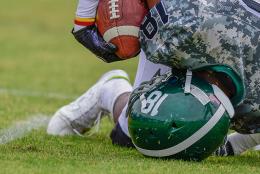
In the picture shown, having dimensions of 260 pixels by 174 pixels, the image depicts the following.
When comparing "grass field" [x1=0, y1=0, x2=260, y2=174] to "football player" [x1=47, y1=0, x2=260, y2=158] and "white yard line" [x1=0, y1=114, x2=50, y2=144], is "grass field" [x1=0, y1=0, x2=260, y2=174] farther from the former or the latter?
"football player" [x1=47, y1=0, x2=260, y2=158]

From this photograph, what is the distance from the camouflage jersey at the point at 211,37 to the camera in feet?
11.3

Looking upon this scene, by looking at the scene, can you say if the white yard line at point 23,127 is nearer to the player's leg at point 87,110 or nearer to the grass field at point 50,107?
the grass field at point 50,107

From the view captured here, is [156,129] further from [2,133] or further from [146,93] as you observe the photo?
[2,133]

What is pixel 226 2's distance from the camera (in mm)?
3514

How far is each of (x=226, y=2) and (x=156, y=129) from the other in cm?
64

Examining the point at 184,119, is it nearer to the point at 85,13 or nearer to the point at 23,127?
the point at 85,13

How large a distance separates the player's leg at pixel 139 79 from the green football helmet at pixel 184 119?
0.52m

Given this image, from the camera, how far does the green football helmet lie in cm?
342

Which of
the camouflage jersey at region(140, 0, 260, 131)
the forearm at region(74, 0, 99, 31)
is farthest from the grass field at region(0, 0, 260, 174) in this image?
the forearm at region(74, 0, 99, 31)

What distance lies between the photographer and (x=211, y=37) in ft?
11.3

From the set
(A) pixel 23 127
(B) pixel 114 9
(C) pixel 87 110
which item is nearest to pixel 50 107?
(A) pixel 23 127

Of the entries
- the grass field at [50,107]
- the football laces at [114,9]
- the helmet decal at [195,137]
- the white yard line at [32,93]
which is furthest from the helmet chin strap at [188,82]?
the white yard line at [32,93]

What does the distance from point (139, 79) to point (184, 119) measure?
81 cm

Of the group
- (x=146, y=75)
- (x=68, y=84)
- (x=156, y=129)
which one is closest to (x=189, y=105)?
(x=156, y=129)
